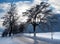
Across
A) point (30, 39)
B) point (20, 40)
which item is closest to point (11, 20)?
point (20, 40)

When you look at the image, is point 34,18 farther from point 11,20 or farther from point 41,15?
point 11,20

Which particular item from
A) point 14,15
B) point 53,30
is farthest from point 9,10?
point 53,30

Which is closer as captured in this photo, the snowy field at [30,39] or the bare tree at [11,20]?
the snowy field at [30,39]

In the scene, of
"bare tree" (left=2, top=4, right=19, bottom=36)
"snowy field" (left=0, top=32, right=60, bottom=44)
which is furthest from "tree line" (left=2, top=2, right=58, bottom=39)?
"snowy field" (left=0, top=32, right=60, bottom=44)

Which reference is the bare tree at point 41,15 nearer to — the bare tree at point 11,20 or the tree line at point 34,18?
the tree line at point 34,18

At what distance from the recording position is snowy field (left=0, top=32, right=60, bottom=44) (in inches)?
249

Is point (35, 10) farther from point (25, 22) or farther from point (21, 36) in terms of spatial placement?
point (21, 36)

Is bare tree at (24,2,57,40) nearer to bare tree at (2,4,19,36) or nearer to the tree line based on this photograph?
the tree line

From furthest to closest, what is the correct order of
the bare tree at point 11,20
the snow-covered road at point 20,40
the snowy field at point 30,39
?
the bare tree at point 11,20 → the snow-covered road at point 20,40 → the snowy field at point 30,39

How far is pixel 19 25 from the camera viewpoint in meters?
6.57

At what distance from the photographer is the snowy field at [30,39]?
20.7 feet

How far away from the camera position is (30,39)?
6594 millimetres

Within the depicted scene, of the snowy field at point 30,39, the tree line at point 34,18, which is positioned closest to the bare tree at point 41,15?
the tree line at point 34,18

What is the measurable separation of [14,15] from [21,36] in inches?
31.1
